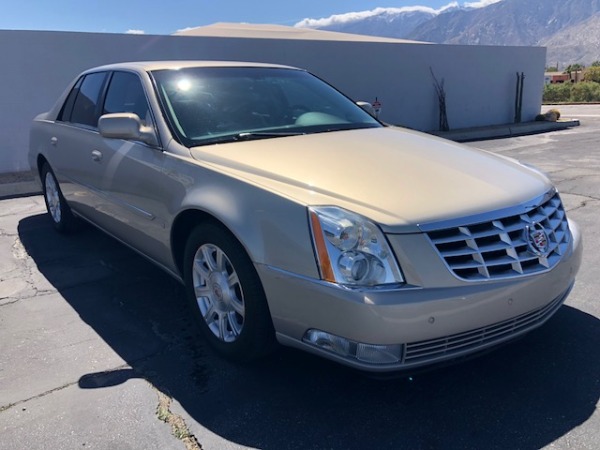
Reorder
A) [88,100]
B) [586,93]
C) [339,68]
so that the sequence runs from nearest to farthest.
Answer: [88,100] → [339,68] → [586,93]

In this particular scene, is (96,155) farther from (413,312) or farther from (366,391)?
(413,312)

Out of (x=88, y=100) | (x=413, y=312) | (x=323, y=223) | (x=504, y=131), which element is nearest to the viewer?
(x=413, y=312)

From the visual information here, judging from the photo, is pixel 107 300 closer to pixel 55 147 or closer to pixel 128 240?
pixel 128 240

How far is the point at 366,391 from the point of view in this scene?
2.82 meters

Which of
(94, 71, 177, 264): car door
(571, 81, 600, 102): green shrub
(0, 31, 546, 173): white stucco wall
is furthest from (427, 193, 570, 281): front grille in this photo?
(571, 81, 600, 102): green shrub


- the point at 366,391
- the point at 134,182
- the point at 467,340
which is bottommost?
the point at 366,391

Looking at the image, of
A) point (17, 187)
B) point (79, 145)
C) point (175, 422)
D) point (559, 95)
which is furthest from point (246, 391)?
point (559, 95)

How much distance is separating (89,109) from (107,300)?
177 centimetres

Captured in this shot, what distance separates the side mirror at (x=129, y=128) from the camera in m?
3.51

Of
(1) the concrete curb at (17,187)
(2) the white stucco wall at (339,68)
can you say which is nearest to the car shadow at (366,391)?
(1) the concrete curb at (17,187)

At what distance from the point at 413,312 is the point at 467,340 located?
355 mm

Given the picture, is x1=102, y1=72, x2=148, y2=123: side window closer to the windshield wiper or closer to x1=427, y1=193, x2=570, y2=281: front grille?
the windshield wiper

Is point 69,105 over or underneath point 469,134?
over

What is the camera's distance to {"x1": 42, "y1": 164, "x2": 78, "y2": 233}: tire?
5453 millimetres
